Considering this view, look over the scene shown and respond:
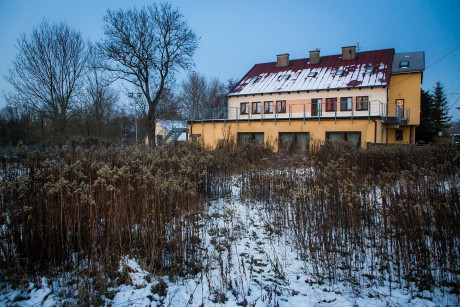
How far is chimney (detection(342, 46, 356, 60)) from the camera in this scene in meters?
26.1

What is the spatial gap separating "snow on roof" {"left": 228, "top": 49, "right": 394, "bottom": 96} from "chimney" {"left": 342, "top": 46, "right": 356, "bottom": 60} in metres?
0.40

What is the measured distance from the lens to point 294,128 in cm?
2031

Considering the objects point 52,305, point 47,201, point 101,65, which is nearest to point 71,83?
point 101,65

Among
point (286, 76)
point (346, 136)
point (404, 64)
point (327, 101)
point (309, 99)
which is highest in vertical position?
point (404, 64)

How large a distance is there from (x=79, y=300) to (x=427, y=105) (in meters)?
37.0

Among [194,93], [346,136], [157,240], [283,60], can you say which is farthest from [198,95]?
[157,240]

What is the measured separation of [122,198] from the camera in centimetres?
462

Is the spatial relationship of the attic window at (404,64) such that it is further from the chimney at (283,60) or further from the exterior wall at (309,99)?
the chimney at (283,60)

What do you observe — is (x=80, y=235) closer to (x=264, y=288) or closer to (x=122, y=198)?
(x=122, y=198)

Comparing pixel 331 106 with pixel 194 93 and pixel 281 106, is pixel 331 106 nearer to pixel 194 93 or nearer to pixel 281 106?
pixel 281 106

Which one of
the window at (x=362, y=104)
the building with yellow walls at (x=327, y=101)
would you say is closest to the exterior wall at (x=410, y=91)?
the building with yellow walls at (x=327, y=101)

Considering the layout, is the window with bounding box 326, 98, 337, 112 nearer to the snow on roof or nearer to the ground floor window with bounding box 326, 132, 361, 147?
the snow on roof

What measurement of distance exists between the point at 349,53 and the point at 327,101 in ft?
20.4

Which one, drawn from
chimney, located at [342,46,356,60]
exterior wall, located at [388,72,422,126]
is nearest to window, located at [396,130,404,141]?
exterior wall, located at [388,72,422,126]
